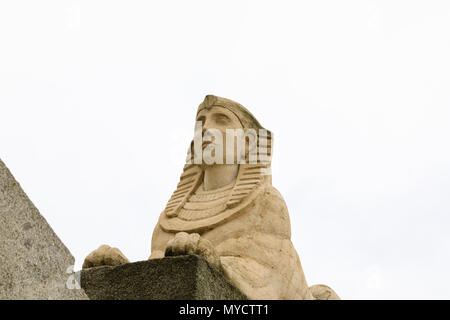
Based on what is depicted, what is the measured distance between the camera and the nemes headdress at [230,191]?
271 inches

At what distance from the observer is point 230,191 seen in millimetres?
7152

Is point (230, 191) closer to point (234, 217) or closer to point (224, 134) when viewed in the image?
point (234, 217)

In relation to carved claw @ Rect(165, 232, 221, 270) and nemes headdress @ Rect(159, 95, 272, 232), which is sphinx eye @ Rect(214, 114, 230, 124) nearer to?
nemes headdress @ Rect(159, 95, 272, 232)

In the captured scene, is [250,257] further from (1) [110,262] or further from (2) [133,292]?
(2) [133,292]

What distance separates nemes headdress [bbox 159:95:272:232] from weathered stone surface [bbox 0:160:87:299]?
3.14 meters

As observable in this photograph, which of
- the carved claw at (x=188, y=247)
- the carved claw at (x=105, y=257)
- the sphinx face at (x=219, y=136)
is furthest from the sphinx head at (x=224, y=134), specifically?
the carved claw at (x=188, y=247)

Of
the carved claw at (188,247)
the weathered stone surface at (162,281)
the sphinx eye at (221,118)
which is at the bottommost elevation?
the weathered stone surface at (162,281)

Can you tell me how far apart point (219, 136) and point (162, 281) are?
2599 mm

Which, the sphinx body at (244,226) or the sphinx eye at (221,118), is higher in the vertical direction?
the sphinx eye at (221,118)

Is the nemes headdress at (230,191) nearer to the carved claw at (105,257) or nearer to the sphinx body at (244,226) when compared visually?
the sphinx body at (244,226)

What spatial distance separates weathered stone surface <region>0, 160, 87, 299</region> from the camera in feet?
11.5

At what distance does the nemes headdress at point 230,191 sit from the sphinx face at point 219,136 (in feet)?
0.22

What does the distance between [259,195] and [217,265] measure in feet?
4.55
